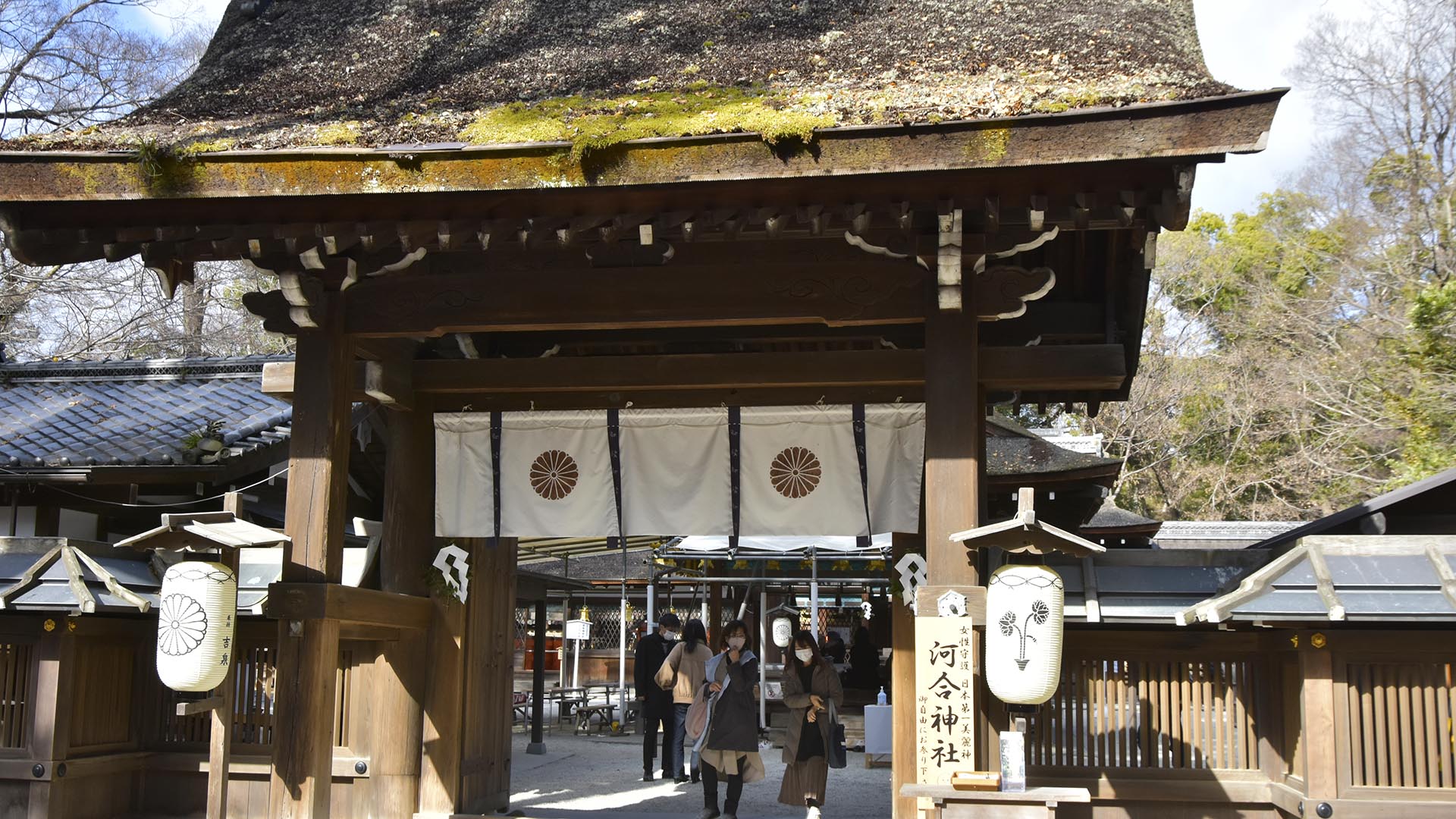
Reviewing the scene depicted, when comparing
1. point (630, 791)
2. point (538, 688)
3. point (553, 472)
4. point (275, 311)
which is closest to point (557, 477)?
point (553, 472)

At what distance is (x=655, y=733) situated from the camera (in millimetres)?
12633

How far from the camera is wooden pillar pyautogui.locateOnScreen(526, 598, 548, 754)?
15523 millimetres

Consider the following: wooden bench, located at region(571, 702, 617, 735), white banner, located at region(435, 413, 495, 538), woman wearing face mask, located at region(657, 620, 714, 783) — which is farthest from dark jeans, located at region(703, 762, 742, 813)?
wooden bench, located at region(571, 702, 617, 735)

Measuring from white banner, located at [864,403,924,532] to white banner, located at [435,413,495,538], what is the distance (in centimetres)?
269

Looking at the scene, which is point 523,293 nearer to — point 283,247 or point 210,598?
point 283,247

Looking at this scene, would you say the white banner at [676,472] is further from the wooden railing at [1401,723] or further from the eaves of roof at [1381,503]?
the wooden railing at [1401,723]

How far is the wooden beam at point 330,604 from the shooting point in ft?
21.8

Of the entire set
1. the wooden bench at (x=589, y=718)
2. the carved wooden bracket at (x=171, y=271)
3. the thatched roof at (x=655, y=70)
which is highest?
the thatched roof at (x=655, y=70)

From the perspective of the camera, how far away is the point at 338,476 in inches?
276

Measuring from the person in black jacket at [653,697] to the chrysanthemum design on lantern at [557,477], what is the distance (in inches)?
170

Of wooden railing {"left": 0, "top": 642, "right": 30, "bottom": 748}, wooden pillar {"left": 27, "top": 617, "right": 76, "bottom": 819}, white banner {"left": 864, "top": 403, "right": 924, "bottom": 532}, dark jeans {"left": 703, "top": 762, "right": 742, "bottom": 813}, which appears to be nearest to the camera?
wooden pillar {"left": 27, "top": 617, "right": 76, "bottom": 819}

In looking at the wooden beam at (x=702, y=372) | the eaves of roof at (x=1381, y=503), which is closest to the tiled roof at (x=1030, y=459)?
the wooden beam at (x=702, y=372)

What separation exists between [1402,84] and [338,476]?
2519 cm

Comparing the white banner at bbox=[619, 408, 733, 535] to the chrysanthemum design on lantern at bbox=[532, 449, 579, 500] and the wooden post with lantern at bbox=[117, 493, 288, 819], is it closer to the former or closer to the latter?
the chrysanthemum design on lantern at bbox=[532, 449, 579, 500]
